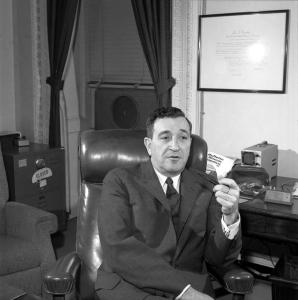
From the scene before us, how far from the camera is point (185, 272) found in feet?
6.07

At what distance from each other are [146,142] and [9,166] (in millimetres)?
1605


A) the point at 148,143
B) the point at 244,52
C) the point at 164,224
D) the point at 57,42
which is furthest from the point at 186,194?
the point at 57,42

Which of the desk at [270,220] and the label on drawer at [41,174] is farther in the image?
the label on drawer at [41,174]

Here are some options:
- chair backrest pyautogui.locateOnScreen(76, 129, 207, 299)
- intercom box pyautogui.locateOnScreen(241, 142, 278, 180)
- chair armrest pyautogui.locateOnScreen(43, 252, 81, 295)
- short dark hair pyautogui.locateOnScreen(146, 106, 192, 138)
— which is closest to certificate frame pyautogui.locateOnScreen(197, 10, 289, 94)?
intercom box pyautogui.locateOnScreen(241, 142, 278, 180)

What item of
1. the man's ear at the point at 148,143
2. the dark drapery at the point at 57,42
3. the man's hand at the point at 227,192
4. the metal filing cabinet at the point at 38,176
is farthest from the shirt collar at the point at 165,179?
the dark drapery at the point at 57,42

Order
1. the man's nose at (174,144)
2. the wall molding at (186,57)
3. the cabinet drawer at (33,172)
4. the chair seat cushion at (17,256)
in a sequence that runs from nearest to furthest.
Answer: the man's nose at (174,144), the chair seat cushion at (17,256), the wall molding at (186,57), the cabinet drawer at (33,172)

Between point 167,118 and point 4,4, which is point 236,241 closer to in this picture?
point 167,118

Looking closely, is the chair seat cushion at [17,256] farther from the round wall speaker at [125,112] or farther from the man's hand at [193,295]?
the round wall speaker at [125,112]

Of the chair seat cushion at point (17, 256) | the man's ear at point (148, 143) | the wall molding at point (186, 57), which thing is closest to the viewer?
the man's ear at point (148, 143)

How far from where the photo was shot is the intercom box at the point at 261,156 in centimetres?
256

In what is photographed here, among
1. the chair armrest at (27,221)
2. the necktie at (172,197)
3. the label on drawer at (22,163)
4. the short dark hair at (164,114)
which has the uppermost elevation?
the short dark hair at (164,114)

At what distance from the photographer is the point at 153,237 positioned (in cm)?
186

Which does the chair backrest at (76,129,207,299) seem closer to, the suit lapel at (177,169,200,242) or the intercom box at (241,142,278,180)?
the suit lapel at (177,169,200,242)

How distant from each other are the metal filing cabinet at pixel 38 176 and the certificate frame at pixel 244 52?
1.32 metres
